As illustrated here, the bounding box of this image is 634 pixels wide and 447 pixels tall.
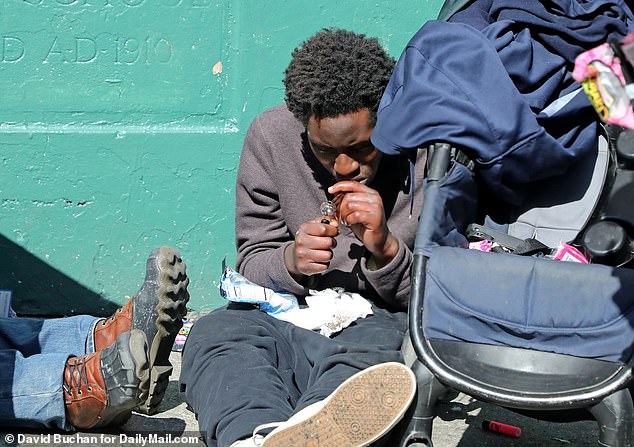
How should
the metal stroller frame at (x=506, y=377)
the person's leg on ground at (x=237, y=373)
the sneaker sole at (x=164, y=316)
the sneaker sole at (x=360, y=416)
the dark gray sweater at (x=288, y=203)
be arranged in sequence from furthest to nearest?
the dark gray sweater at (x=288, y=203), the sneaker sole at (x=164, y=316), the person's leg on ground at (x=237, y=373), the sneaker sole at (x=360, y=416), the metal stroller frame at (x=506, y=377)

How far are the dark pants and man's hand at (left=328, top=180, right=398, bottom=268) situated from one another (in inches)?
10.9

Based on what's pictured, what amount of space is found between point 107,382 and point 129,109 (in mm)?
1518

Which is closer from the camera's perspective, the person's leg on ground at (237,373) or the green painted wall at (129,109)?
the person's leg on ground at (237,373)

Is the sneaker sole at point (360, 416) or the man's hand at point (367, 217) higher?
the man's hand at point (367, 217)

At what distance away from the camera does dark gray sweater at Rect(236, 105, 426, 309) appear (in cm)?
330

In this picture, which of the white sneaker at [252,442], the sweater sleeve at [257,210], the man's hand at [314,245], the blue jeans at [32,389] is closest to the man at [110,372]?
the blue jeans at [32,389]

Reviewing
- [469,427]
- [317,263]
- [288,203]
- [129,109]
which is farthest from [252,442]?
[129,109]

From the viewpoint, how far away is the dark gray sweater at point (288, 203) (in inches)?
130

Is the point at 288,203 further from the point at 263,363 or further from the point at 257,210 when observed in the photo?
the point at 263,363

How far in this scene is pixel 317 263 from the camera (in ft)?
10.1

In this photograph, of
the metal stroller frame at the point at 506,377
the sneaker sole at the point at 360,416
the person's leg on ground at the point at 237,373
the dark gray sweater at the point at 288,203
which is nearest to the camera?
the metal stroller frame at the point at 506,377

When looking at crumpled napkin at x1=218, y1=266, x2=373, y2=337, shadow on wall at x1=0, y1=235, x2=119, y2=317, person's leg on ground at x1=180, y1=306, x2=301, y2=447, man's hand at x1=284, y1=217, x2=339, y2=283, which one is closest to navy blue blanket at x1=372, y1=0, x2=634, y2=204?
man's hand at x1=284, y1=217, x2=339, y2=283

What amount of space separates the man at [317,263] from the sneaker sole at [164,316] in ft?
0.31

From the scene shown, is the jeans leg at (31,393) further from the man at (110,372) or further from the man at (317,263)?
the man at (317,263)
